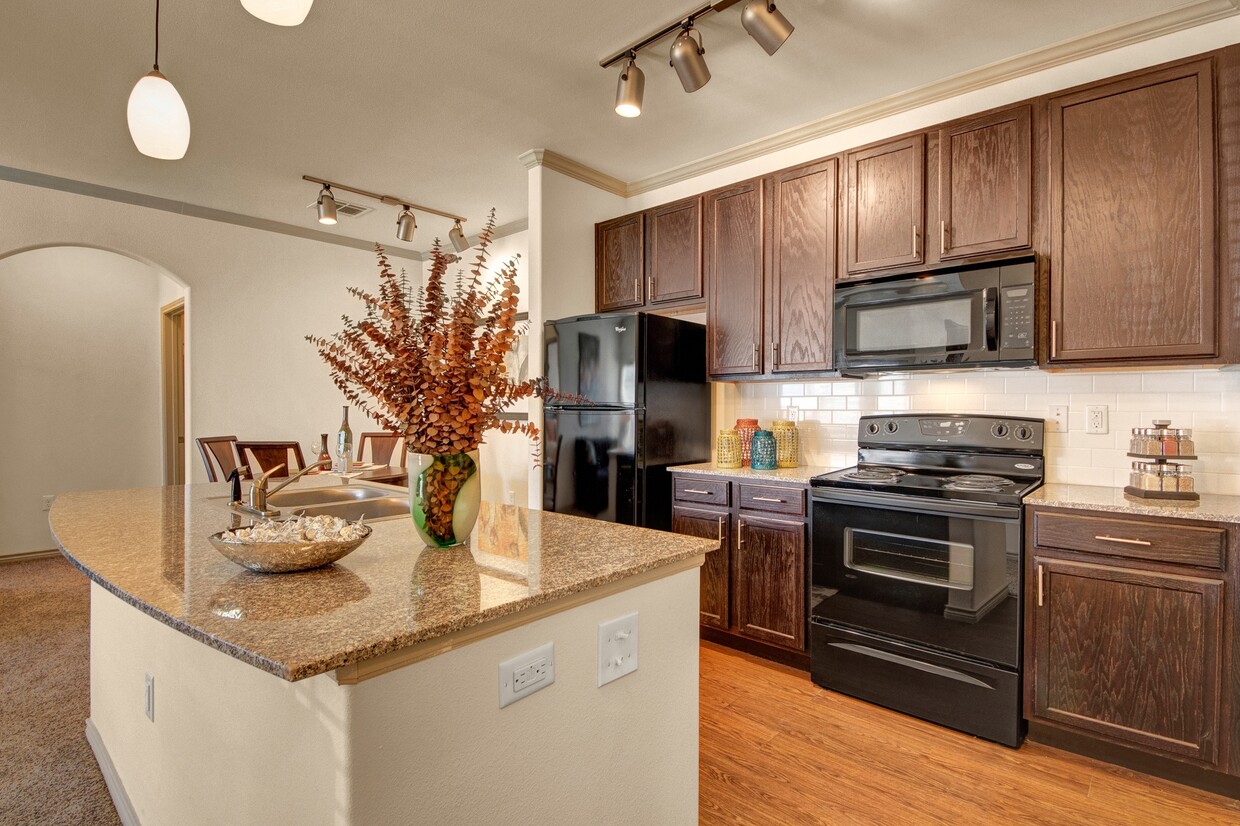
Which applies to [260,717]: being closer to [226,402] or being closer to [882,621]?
[882,621]

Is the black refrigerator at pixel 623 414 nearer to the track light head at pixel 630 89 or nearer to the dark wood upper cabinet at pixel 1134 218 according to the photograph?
the track light head at pixel 630 89

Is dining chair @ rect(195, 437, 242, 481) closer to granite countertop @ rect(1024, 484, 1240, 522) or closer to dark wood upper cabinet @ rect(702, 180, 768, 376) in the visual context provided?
dark wood upper cabinet @ rect(702, 180, 768, 376)

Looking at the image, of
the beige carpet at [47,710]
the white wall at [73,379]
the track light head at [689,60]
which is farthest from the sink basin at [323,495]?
the white wall at [73,379]

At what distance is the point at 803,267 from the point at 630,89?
1.18m

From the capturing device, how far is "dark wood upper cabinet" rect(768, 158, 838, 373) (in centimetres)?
299

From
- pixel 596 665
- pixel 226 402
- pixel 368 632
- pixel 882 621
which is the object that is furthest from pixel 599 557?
pixel 226 402

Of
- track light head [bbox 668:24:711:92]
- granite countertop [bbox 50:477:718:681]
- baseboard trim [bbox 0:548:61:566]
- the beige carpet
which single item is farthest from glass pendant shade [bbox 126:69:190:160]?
baseboard trim [bbox 0:548:61:566]

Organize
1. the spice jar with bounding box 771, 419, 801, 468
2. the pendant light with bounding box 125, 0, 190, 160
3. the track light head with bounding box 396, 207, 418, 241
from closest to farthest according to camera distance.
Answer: the pendant light with bounding box 125, 0, 190, 160
the spice jar with bounding box 771, 419, 801, 468
the track light head with bounding box 396, 207, 418, 241

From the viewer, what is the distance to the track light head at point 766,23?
2113mm

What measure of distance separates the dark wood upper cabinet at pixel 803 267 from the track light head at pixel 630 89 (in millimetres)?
972

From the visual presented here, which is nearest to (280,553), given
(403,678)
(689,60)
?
(403,678)

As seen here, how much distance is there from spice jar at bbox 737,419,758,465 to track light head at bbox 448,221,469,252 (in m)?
2.55

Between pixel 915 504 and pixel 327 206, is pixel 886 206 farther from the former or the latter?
pixel 327 206

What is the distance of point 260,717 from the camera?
1054 mm
